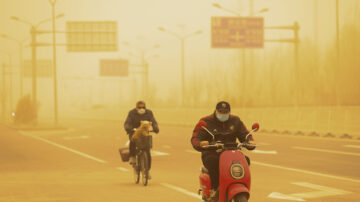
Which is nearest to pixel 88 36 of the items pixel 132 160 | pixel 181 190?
pixel 132 160

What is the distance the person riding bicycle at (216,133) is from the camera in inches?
295

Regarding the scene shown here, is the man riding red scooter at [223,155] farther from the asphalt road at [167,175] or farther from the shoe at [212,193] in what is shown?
the asphalt road at [167,175]

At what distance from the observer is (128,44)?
71.5 meters

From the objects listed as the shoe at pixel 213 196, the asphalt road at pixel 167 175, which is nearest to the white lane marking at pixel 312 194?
the asphalt road at pixel 167 175

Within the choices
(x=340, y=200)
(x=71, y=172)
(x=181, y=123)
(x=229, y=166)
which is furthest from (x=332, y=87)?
(x=229, y=166)

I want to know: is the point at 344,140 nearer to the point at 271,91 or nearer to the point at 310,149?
the point at 310,149

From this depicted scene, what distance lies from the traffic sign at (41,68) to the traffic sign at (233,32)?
137ft

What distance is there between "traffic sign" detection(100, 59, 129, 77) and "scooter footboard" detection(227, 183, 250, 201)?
2737 inches

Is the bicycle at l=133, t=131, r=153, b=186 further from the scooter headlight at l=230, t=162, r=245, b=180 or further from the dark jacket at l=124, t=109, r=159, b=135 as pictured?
the scooter headlight at l=230, t=162, r=245, b=180

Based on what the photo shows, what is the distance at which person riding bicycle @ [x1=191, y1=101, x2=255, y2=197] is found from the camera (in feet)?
24.6

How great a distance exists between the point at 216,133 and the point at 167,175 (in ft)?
22.5

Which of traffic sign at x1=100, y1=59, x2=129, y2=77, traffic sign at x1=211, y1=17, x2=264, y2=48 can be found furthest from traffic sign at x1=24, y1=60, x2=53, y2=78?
traffic sign at x1=211, y1=17, x2=264, y2=48

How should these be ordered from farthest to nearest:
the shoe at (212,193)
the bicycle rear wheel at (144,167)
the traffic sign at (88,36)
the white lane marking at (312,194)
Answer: the traffic sign at (88,36) → the bicycle rear wheel at (144,167) → the white lane marking at (312,194) → the shoe at (212,193)

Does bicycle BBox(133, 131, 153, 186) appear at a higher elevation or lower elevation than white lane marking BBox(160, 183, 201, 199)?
higher
